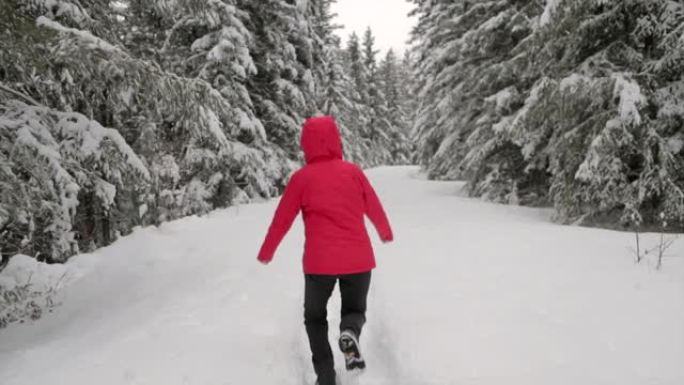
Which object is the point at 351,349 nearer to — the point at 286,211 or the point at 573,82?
the point at 286,211

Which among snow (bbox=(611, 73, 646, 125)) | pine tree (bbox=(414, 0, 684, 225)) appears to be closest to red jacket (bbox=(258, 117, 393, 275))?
pine tree (bbox=(414, 0, 684, 225))

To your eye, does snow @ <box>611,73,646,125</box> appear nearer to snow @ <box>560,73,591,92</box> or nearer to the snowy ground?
snow @ <box>560,73,591,92</box>

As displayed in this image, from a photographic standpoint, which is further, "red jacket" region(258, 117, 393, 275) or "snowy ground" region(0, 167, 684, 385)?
"snowy ground" region(0, 167, 684, 385)

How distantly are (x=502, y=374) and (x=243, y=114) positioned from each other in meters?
11.6

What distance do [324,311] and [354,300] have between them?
25cm

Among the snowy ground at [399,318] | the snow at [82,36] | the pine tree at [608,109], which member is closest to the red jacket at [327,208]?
the snowy ground at [399,318]

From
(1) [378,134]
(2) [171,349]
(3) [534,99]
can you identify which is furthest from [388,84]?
(2) [171,349]

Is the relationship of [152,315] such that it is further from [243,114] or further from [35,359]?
[243,114]

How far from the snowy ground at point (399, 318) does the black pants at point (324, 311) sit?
0.31 meters

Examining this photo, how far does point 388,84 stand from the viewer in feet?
173

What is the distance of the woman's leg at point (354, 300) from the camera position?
11.7 feet

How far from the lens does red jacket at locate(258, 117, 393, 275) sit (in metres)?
3.44

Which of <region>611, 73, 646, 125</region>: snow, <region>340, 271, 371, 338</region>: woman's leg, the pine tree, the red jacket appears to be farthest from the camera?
the pine tree

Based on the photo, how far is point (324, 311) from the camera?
361 cm
